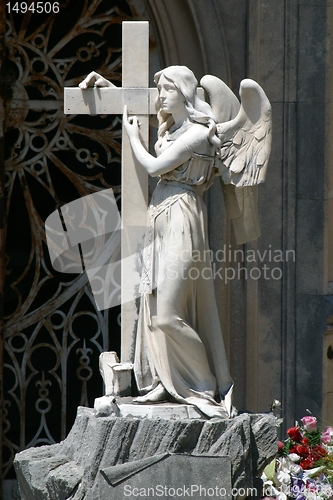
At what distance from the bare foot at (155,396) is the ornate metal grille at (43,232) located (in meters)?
2.39

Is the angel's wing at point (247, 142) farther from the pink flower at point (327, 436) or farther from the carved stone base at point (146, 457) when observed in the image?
the pink flower at point (327, 436)

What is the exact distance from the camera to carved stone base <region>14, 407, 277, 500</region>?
6754 mm

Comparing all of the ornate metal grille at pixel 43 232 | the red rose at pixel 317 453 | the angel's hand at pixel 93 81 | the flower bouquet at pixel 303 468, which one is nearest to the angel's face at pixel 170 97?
the angel's hand at pixel 93 81

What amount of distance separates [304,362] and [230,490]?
8.09ft

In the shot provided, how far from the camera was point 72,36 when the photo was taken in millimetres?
9445

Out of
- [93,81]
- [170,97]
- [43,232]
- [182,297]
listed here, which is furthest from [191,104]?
[43,232]

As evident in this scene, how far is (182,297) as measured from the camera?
7051mm

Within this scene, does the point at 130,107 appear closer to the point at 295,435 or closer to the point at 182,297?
the point at 182,297

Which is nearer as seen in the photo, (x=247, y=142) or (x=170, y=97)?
(x=170, y=97)

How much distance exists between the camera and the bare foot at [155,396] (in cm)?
704

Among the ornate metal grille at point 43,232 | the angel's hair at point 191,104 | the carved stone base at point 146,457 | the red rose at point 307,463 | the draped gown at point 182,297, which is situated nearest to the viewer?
the carved stone base at point 146,457

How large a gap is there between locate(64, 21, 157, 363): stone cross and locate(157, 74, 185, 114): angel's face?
0.18 m

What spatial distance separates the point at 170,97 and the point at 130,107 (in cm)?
31

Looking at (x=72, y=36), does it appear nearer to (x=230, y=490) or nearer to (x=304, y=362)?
(x=304, y=362)
